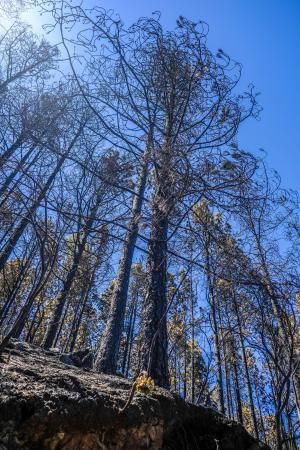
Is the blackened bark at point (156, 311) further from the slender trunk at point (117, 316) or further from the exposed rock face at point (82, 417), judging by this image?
the slender trunk at point (117, 316)

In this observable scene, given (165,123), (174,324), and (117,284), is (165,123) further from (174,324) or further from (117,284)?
(174,324)

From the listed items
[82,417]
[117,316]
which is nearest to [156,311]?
[82,417]

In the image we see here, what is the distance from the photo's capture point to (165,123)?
5340mm

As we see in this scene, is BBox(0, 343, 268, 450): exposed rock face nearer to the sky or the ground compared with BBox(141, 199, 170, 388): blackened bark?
nearer to the ground

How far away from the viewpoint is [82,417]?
5.37 feet

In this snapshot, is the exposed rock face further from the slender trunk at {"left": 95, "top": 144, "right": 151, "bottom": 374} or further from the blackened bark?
the slender trunk at {"left": 95, "top": 144, "right": 151, "bottom": 374}

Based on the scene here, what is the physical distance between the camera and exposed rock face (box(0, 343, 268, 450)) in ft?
4.75

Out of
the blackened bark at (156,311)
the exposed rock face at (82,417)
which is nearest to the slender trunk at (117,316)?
the blackened bark at (156,311)

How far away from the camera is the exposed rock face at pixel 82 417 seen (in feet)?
4.75

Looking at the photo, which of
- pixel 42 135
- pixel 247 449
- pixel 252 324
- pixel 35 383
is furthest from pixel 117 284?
pixel 35 383

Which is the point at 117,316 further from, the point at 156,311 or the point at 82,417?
the point at 82,417

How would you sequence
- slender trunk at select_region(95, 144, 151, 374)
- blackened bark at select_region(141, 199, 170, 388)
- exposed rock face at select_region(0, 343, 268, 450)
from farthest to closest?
1. slender trunk at select_region(95, 144, 151, 374)
2. blackened bark at select_region(141, 199, 170, 388)
3. exposed rock face at select_region(0, 343, 268, 450)

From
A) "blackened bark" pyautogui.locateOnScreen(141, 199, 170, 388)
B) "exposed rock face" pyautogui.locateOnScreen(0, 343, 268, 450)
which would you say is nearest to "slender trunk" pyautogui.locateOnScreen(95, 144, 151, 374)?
"blackened bark" pyautogui.locateOnScreen(141, 199, 170, 388)

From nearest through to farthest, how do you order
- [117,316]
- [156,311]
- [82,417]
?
[82,417], [156,311], [117,316]
